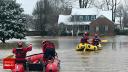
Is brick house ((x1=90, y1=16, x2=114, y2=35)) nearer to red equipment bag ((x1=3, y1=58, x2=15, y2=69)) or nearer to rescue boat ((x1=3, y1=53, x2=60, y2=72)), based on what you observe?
rescue boat ((x1=3, y1=53, x2=60, y2=72))

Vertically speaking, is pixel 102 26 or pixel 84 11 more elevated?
pixel 84 11

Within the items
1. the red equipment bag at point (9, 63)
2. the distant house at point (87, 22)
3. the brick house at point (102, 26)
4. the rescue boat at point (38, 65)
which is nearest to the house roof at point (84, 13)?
the distant house at point (87, 22)

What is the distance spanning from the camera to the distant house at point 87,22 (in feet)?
304

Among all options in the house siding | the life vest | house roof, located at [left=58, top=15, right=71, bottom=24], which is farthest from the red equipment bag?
house roof, located at [left=58, top=15, right=71, bottom=24]

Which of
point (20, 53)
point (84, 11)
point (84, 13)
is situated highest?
point (20, 53)

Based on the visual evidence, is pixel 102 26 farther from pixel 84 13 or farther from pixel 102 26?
pixel 84 13

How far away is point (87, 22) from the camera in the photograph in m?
95.4

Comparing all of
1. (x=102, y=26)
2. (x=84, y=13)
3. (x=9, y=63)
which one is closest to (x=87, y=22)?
(x=84, y=13)

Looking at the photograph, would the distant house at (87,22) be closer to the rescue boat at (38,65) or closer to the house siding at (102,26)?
the house siding at (102,26)

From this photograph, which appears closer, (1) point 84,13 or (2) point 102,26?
(2) point 102,26

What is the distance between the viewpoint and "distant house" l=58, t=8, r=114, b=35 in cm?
9262

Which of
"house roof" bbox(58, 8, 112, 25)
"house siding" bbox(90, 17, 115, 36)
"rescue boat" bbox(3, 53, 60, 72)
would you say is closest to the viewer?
"rescue boat" bbox(3, 53, 60, 72)

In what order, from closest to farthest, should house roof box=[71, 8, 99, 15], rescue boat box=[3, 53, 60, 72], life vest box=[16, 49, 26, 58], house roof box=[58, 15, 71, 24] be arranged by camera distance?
1. rescue boat box=[3, 53, 60, 72]
2. life vest box=[16, 49, 26, 58]
3. house roof box=[71, 8, 99, 15]
4. house roof box=[58, 15, 71, 24]

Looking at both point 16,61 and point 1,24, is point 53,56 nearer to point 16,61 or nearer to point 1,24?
point 16,61
